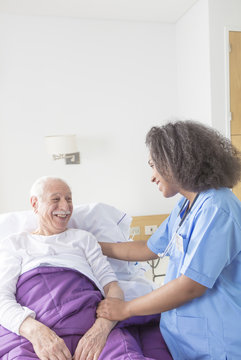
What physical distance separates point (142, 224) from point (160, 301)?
1959mm

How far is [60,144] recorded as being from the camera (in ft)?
9.03

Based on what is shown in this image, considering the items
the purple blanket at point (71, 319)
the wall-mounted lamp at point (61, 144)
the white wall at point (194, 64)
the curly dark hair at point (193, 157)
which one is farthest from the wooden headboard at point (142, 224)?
the curly dark hair at point (193, 157)

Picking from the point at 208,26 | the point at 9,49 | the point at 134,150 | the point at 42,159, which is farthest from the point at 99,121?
the point at 208,26

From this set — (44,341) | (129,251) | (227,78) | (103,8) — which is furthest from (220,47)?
(44,341)

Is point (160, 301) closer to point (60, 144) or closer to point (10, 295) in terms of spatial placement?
point (10, 295)

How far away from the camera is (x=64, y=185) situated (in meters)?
1.64

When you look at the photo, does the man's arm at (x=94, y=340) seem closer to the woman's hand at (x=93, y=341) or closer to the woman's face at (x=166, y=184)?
the woman's hand at (x=93, y=341)

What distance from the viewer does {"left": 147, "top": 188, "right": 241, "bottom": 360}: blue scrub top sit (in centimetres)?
107

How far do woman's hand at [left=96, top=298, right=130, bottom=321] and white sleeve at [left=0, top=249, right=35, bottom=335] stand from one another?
263mm

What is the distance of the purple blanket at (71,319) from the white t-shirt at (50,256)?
36mm

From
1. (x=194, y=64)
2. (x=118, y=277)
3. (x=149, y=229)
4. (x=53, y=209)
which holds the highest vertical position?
(x=194, y=64)

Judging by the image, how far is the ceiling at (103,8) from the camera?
8.80 ft

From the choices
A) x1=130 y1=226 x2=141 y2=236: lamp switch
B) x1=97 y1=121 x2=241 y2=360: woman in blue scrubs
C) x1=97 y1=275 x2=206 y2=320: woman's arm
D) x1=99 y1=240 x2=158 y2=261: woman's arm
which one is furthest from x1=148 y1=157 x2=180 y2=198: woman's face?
x1=130 y1=226 x2=141 y2=236: lamp switch

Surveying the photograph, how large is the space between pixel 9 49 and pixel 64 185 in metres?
1.81
